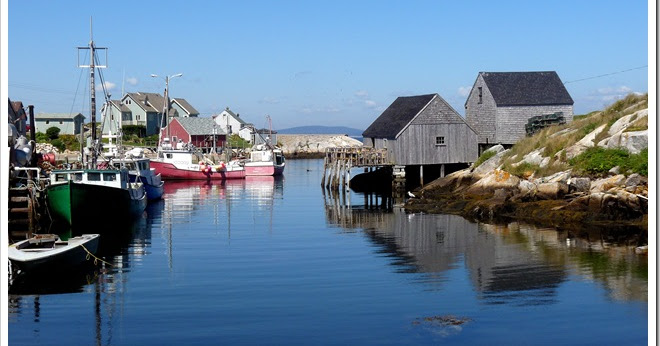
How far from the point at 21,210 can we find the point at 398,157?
28746mm

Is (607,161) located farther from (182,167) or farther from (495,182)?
(182,167)

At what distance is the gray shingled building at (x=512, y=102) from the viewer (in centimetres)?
5734

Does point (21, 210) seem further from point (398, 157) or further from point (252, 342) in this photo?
point (398, 157)

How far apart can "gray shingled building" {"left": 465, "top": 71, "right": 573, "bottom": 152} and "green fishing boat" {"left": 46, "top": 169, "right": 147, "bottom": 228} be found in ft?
88.2

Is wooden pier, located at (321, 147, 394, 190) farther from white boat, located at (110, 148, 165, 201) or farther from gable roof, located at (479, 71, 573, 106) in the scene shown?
white boat, located at (110, 148, 165, 201)

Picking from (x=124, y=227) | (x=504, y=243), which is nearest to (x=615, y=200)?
(x=504, y=243)

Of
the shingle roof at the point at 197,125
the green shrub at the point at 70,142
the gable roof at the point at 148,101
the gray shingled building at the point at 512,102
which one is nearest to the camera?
the gray shingled building at the point at 512,102

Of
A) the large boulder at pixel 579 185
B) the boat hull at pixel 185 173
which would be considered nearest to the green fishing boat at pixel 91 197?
the large boulder at pixel 579 185

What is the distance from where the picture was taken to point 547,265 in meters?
25.3

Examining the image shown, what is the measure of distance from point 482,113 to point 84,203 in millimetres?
32840

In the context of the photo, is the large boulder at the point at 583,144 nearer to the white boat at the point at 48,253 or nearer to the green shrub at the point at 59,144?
the white boat at the point at 48,253

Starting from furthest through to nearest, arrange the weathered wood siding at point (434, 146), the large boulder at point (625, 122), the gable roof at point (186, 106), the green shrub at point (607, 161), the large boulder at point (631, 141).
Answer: the gable roof at point (186, 106), the weathered wood siding at point (434, 146), the large boulder at point (625, 122), the large boulder at point (631, 141), the green shrub at point (607, 161)

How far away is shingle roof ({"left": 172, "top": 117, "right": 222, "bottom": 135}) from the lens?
106 m

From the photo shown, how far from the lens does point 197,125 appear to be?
4247 inches
